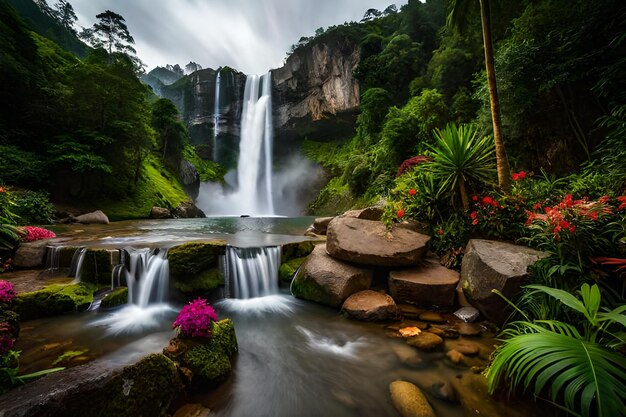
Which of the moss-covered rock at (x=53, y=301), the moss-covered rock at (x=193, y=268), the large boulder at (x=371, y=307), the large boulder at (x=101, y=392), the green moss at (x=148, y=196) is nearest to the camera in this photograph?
the large boulder at (x=101, y=392)

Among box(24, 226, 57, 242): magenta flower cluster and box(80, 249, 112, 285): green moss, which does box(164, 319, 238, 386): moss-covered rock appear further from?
box(24, 226, 57, 242): magenta flower cluster

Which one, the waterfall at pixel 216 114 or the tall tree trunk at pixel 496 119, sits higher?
the waterfall at pixel 216 114

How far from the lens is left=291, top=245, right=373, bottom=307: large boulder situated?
466 centimetres

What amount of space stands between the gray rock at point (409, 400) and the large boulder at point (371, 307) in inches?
55.9

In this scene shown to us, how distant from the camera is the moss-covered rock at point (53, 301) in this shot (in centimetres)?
390

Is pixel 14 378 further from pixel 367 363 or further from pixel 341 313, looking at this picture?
pixel 341 313

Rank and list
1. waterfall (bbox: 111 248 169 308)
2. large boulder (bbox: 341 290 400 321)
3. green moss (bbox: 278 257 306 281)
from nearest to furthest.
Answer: large boulder (bbox: 341 290 400 321) < waterfall (bbox: 111 248 169 308) < green moss (bbox: 278 257 306 281)

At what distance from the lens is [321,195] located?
28.4 m

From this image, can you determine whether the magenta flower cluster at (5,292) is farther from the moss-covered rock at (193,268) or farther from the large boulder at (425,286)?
the large boulder at (425,286)

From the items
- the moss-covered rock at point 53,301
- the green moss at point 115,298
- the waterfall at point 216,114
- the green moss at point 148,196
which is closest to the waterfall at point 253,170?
the waterfall at point 216,114

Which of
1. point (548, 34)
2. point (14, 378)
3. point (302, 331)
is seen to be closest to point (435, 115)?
point (548, 34)

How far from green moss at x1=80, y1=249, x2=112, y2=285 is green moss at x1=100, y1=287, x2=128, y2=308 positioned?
0.47 metres

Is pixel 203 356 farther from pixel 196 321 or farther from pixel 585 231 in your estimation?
pixel 585 231

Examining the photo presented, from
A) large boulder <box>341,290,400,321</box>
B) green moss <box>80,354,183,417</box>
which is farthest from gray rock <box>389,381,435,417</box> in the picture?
green moss <box>80,354,183,417</box>
